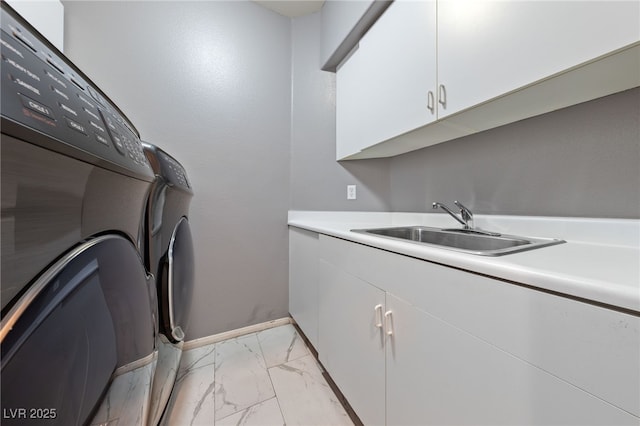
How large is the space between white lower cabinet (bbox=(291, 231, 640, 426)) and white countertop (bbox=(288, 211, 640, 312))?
1.0 inches

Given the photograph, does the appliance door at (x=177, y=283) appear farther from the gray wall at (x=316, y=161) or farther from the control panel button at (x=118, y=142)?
the gray wall at (x=316, y=161)

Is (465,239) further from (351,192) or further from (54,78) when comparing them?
(54,78)

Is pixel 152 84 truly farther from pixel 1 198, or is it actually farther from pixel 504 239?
pixel 504 239

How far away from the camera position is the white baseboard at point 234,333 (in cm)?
155

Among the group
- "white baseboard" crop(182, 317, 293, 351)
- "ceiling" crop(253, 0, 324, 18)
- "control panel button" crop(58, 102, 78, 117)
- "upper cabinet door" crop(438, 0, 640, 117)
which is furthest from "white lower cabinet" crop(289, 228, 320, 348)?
"ceiling" crop(253, 0, 324, 18)

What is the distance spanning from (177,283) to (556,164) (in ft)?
5.29

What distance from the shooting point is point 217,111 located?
1.62 m

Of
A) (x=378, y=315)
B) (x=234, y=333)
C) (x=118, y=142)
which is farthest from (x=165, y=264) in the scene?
(x=234, y=333)

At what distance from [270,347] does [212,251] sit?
0.78 metres

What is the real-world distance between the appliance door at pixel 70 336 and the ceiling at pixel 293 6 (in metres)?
2.10

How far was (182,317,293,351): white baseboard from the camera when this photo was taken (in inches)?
61.1

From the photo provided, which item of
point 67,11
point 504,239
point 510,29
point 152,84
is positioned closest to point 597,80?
point 510,29

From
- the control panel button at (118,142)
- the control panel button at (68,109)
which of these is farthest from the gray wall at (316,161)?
the control panel button at (68,109)

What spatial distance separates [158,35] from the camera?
4.81ft
